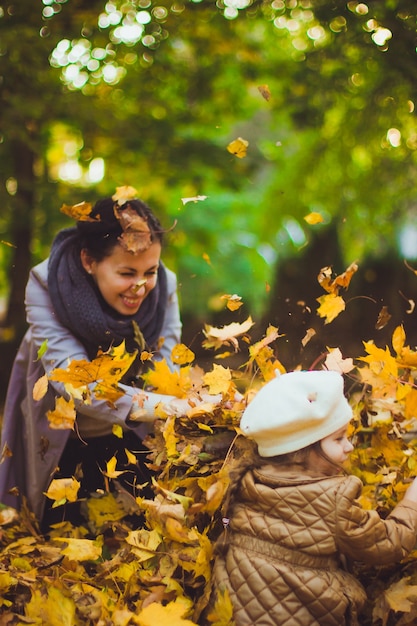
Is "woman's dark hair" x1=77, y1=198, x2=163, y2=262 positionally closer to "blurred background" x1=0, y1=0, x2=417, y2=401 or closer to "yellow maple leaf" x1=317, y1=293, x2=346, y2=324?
"blurred background" x1=0, y1=0, x2=417, y2=401

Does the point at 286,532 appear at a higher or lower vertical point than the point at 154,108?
higher

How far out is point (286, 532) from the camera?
223cm

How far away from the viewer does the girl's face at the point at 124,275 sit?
3.15m

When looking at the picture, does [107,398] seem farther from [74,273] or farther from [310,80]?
[310,80]

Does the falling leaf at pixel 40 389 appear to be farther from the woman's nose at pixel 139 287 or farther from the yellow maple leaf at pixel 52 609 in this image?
the yellow maple leaf at pixel 52 609

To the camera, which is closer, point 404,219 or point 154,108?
point 154,108

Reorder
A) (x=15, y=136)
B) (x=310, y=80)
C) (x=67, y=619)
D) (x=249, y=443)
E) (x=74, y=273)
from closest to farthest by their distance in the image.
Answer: (x=67, y=619) → (x=249, y=443) → (x=74, y=273) → (x=15, y=136) → (x=310, y=80)

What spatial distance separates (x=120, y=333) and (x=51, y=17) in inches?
101

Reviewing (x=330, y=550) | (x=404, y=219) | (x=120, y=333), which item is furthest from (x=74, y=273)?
(x=404, y=219)

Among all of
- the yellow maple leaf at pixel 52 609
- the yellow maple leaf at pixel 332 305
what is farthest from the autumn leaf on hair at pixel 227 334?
the yellow maple leaf at pixel 52 609

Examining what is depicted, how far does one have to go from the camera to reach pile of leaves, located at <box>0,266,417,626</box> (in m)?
2.42

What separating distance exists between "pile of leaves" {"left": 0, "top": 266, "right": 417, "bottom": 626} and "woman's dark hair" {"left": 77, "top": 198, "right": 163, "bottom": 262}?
0.61 meters

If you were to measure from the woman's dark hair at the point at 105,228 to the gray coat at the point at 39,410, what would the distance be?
0.24 metres

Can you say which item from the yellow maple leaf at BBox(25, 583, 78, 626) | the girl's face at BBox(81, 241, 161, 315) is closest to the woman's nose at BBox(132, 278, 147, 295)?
the girl's face at BBox(81, 241, 161, 315)
